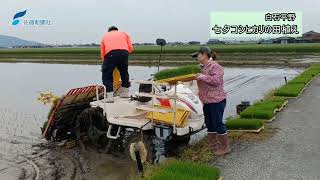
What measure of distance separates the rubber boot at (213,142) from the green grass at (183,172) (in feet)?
4.63

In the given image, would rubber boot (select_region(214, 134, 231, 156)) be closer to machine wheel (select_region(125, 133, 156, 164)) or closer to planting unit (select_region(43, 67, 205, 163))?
planting unit (select_region(43, 67, 205, 163))

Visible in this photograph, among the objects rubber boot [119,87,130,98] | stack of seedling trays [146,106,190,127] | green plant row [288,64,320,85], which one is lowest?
green plant row [288,64,320,85]

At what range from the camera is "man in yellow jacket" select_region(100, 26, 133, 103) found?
855cm

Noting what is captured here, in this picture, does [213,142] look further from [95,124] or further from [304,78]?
[304,78]

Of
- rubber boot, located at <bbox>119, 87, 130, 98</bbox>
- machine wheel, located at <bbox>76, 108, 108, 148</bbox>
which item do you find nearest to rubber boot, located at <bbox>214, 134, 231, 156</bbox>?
machine wheel, located at <bbox>76, 108, 108, 148</bbox>

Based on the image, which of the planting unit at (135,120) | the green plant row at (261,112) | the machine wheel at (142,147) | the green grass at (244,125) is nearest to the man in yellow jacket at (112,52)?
the planting unit at (135,120)

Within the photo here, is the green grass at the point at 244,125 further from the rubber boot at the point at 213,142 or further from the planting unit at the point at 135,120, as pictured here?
the rubber boot at the point at 213,142

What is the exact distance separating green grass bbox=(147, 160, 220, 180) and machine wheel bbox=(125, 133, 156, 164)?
963mm

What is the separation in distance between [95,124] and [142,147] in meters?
2.07

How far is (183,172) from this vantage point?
19.4ft

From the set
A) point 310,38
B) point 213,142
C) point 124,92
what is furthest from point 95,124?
point 310,38

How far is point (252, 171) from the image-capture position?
6.34 m

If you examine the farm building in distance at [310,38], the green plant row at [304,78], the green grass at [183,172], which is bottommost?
the farm building in distance at [310,38]

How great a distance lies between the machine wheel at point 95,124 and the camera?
348 inches
